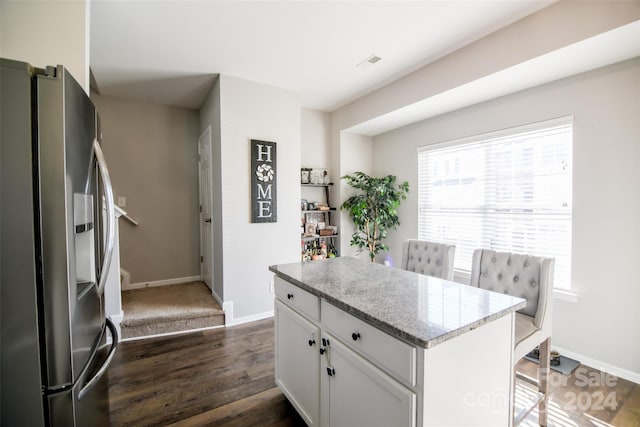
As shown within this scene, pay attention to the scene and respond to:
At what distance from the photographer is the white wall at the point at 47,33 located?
1547mm

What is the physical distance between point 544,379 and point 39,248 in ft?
7.93

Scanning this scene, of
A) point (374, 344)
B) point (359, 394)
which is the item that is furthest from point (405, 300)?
point (359, 394)

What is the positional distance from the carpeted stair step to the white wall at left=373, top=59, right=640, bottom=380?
3.33 m

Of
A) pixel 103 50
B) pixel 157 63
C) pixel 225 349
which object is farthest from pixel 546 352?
pixel 103 50

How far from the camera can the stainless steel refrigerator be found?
864 mm

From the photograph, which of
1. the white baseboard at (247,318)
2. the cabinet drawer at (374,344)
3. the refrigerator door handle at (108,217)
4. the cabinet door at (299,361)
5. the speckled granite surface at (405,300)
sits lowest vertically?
the white baseboard at (247,318)

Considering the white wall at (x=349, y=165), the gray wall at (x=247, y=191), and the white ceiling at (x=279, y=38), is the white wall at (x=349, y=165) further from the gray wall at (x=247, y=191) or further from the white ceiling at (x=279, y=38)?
the white ceiling at (x=279, y=38)

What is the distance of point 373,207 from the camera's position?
4.07 meters

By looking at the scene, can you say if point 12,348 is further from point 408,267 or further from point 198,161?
point 198,161

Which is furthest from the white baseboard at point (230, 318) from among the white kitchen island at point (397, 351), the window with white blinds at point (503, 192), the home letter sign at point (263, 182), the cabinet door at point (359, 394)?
the window with white blinds at point (503, 192)

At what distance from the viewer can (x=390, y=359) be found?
1.05 m

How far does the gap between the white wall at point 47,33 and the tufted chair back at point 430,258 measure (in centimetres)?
250

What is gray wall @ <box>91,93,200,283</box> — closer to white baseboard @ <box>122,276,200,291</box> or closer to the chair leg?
white baseboard @ <box>122,276,200,291</box>

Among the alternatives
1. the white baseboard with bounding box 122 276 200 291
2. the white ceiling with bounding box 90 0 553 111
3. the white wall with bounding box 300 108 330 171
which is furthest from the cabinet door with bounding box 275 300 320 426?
the white baseboard with bounding box 122 276 200 291
